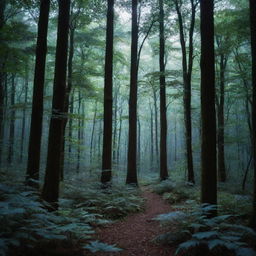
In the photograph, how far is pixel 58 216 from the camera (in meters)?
3.89

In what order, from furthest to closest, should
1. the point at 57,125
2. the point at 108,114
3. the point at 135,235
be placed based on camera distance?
the point at 108,114
the point at 57,125
the point at 135,235

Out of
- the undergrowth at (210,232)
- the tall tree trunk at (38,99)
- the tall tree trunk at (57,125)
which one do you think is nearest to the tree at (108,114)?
the tall tree trunk at (38,99)

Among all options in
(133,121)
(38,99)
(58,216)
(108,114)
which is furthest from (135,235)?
(133,121)

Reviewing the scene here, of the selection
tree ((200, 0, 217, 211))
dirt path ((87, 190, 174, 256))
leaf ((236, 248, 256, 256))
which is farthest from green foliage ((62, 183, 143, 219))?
leaf ((236, 248, 256, 256))

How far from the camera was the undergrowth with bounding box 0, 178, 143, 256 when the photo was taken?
9.05 feet

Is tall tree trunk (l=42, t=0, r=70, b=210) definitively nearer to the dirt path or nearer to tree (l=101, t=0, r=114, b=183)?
the dirt path

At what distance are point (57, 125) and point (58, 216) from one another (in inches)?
97.1

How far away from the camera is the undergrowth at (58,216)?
2759mm

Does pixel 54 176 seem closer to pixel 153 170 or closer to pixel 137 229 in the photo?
pixel 137 229

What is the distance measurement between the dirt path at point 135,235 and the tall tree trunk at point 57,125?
1.70 m

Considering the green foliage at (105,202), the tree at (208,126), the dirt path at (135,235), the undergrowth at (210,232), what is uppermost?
the tree at (208,126)

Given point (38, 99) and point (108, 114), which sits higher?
point (108, 114)

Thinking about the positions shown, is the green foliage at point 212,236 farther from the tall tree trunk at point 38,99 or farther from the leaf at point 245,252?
the tall tree trunk at point 38,99

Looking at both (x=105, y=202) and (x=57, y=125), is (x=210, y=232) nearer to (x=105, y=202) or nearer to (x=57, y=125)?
(x=57, y=125)
